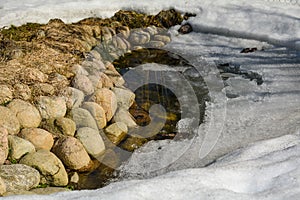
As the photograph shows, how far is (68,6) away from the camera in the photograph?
8.07 metres

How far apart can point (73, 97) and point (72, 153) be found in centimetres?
92

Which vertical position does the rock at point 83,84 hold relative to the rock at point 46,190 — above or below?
above

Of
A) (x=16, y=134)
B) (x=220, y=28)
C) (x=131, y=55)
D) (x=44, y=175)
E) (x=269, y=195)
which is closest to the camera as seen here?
(x=269, y=195)

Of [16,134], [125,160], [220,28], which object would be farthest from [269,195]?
[220,28]

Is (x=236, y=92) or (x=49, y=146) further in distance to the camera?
(x=236, y=92)

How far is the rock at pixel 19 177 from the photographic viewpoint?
11.6 ft

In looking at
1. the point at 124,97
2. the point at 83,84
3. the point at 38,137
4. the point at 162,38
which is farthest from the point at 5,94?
the point at 162,38

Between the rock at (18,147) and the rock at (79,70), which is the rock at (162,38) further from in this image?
the rock at (18,147)

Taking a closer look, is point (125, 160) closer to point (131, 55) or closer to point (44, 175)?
point (44, 175)

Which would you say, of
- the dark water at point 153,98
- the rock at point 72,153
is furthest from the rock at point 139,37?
the rock at point 72,153

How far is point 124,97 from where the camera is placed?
537cm

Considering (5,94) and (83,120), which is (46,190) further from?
(5,94)

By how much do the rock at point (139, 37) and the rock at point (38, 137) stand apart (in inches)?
140

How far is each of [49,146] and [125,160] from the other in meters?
0.81
